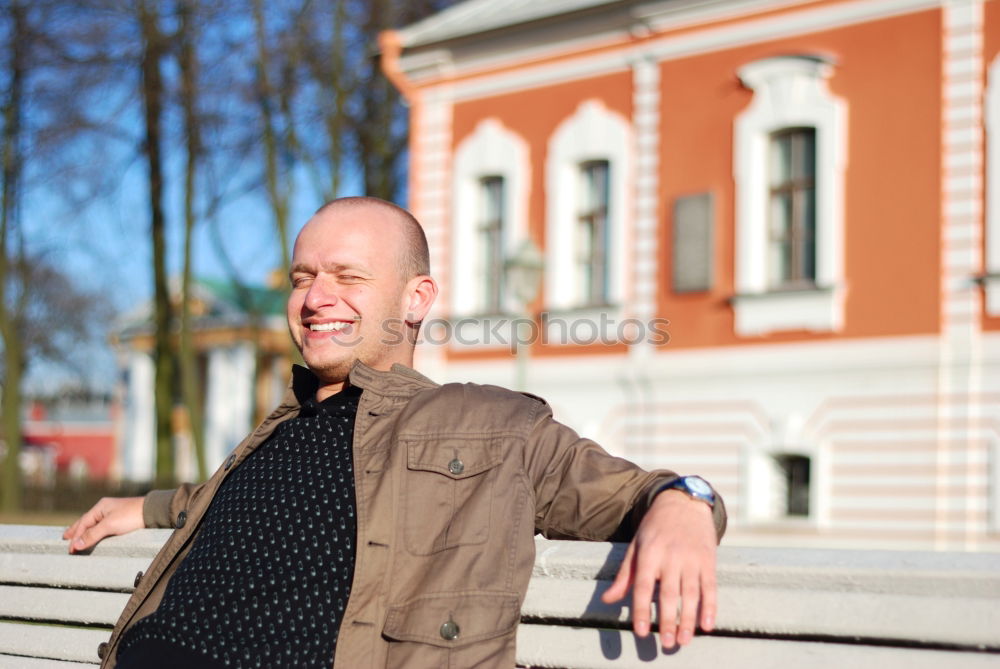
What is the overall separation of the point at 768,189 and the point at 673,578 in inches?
532

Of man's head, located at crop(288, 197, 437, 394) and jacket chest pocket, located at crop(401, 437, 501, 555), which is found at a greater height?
man's head, located at crop(288, 197, 437, 394)

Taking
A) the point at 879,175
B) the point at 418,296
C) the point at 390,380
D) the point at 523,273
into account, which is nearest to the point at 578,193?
the point at 523,273

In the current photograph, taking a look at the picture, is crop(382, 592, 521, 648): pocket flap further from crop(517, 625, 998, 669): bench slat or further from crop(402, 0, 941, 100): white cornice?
crop(402, 0, 941, 100): white cornice

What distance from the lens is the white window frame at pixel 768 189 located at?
14.4m

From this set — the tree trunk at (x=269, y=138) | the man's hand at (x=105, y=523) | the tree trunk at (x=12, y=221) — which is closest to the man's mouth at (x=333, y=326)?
the man's hand at (x=105, y=523)

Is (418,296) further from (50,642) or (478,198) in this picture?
(478,198)

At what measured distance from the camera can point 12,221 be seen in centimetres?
2327

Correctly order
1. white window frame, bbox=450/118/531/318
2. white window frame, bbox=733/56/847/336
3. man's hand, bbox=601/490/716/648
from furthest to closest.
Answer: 1. white window frame, bbox=450/118/531/318
2. white window frame, bbox=733/56/847/336
3. man's hand, bbox=601/490/716/648

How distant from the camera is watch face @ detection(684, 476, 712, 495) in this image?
2428mm

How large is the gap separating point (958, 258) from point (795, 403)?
7.73 ft

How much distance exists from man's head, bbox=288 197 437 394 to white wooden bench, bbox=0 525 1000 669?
0.81m

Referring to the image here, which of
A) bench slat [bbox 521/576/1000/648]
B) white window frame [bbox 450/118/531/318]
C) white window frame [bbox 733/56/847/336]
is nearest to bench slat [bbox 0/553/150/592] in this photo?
bench slat [bbox 521/576/1000/648]

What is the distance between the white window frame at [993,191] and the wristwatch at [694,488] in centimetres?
1176

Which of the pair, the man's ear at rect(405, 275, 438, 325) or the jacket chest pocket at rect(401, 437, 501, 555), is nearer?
the jacket chest pocket at rect(401, 437, 501, 555)
